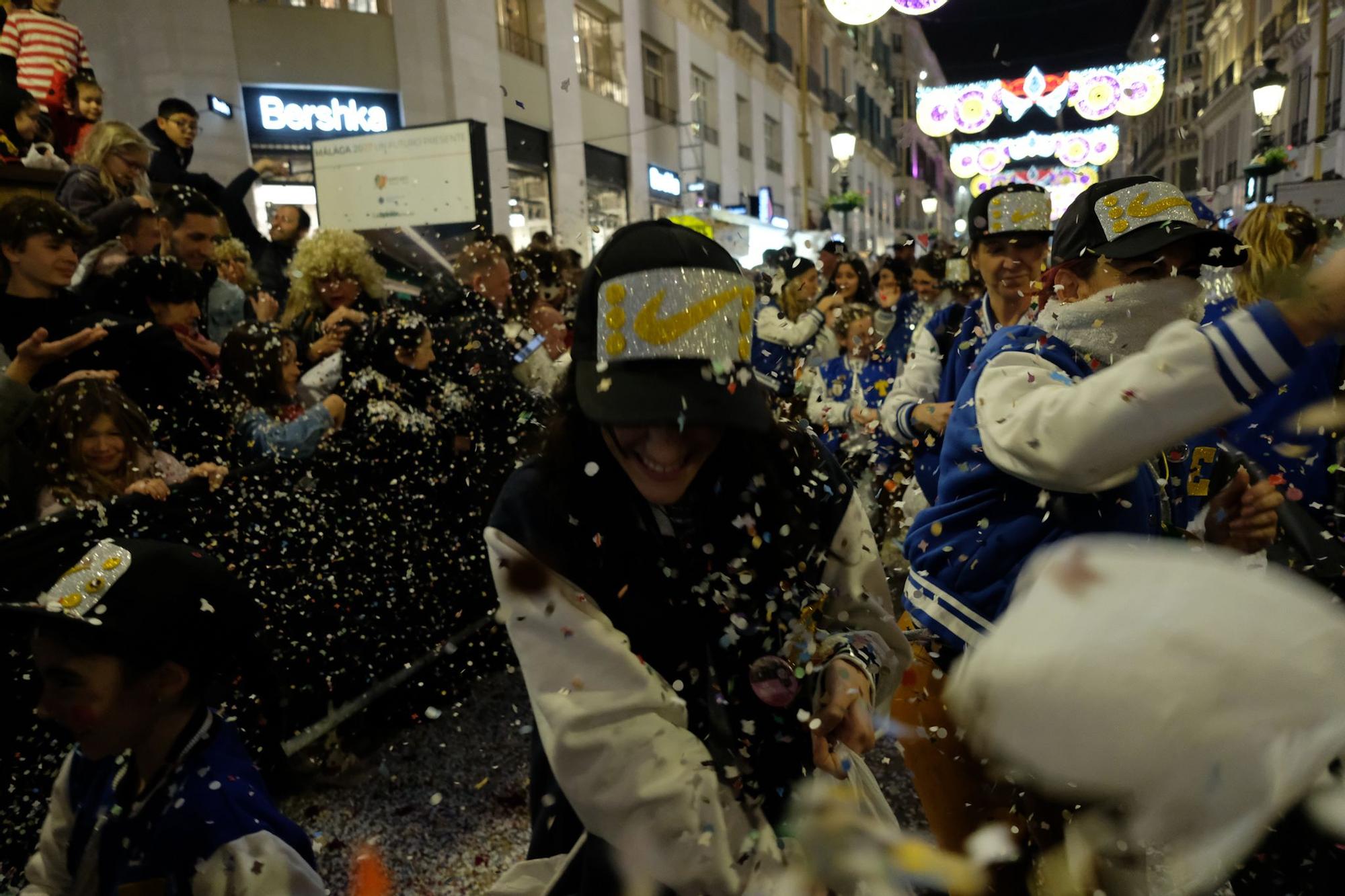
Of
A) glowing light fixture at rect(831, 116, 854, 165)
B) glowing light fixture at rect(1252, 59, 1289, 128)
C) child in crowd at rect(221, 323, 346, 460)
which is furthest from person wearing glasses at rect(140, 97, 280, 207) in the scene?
glowing light fixture at rect(831, 116, 854, 165)

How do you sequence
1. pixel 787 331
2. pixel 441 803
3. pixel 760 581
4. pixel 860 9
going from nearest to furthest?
pixel 760 581, pixel 441 803, pixel 787 331, pixel 860 9

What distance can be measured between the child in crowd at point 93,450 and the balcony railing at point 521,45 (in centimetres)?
1245

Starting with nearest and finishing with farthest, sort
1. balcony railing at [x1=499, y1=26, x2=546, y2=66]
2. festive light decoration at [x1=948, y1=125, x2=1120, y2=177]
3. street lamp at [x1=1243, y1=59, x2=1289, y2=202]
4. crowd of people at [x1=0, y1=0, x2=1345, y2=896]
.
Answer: crowd of people at [x1=0, y1=0, x2=1345, y2=896], street lamp at [x1=1243, y1=59, x2=1289, y2=202], balcony railing at [x1=499, y1=26, x2=546, y2=66], festive light decoration at [x1=948, y1=125, x2=1120, y2=177]

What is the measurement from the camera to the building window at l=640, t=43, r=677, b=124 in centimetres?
1966

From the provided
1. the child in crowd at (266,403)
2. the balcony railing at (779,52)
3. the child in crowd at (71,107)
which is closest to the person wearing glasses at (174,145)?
the child in crowd at (71,107)

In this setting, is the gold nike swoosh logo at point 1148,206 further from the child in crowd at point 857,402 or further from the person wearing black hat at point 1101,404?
the child in crowd at point 857,402

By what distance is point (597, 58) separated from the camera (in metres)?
17.2

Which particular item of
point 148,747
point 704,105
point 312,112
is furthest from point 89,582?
point 704,105

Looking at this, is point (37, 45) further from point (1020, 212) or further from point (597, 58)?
point (597, 58)

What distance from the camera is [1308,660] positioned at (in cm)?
87

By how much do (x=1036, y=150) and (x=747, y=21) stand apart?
31.2 feet

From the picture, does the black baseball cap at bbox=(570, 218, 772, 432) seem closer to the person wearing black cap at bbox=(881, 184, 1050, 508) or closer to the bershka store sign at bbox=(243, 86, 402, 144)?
the person wearing black cap at bbox=(881, 184, 1050, 508)

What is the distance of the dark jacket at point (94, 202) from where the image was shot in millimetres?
4191

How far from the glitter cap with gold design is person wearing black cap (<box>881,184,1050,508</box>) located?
2.12 metres
